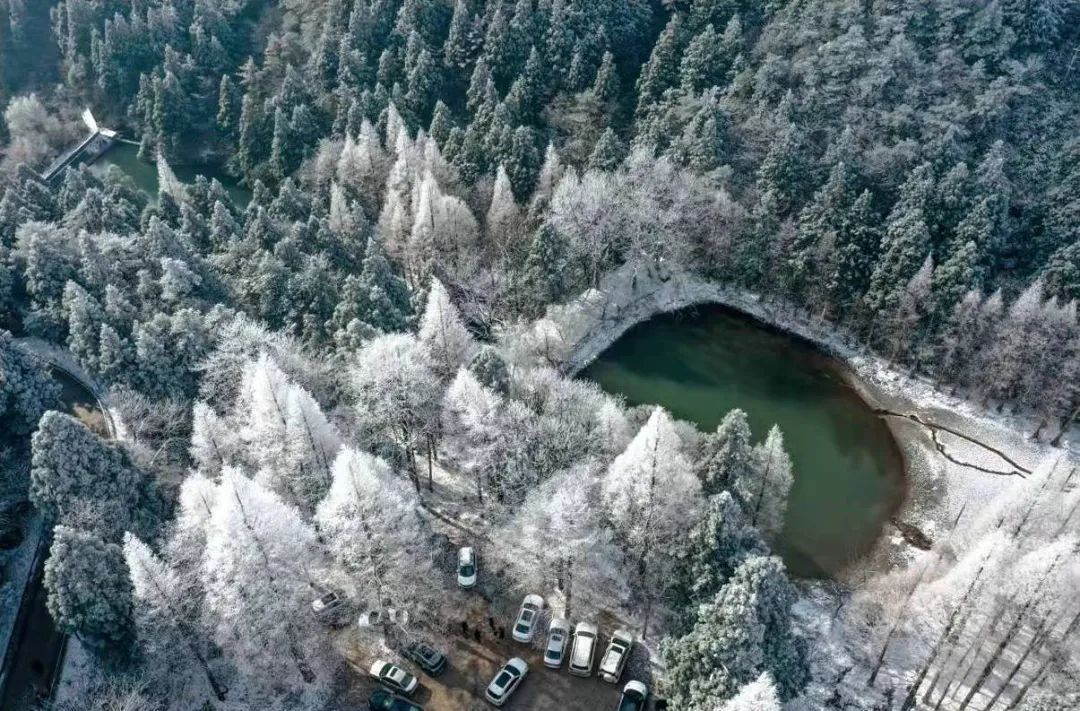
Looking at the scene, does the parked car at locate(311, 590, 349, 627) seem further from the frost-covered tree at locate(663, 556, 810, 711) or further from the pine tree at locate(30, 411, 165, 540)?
the frost-covered tree at locate(663, 556, 810, 711)

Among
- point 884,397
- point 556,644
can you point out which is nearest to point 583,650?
point 556,644

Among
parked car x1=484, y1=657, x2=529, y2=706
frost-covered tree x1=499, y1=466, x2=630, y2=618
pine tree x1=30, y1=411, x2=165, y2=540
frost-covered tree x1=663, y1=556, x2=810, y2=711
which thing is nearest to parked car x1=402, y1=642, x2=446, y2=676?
parked car x1=484, y1=657, x2=529, y2=706

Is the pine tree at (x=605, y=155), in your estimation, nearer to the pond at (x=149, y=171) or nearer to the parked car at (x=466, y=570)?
the parked car at (x=466, y=570)

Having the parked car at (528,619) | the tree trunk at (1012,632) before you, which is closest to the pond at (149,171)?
the parked car at (528,619)

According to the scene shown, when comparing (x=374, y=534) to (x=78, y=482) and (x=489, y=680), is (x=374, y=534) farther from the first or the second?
(x=78, y=482)

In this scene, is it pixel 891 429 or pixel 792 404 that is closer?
pixel 891 429

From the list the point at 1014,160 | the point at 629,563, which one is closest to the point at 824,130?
the point at 1014,160
